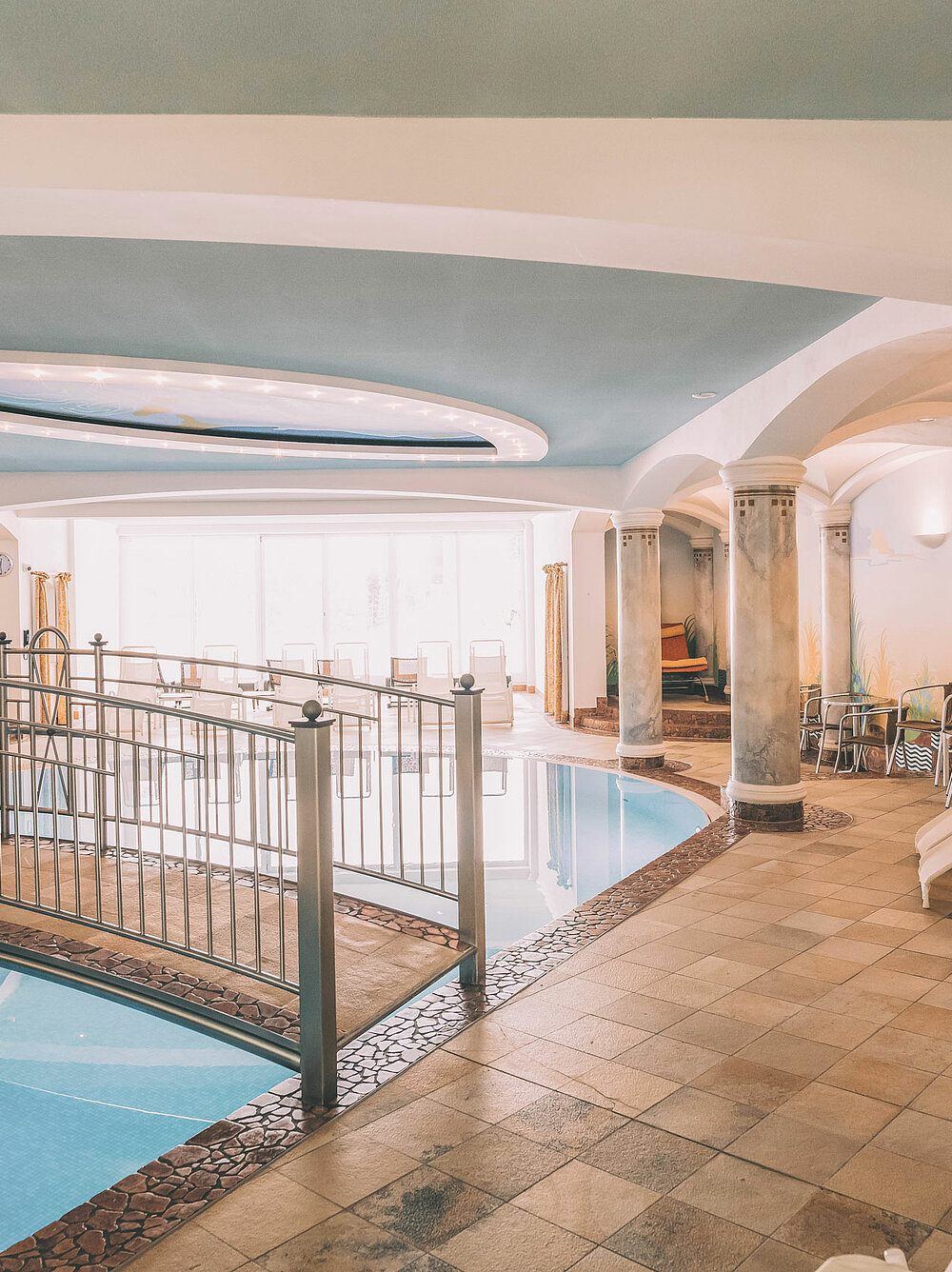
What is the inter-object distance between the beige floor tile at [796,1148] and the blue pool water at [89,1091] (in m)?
1.84

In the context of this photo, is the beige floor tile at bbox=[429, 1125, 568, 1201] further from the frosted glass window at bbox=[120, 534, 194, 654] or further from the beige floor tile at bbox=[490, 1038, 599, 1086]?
the frosted glass window at bbox=[120, 534, 194, 654]

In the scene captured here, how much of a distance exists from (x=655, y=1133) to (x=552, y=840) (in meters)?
4.54

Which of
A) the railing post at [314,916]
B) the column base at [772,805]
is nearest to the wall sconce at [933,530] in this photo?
the column base at [772,805]

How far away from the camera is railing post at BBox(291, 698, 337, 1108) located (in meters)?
3.06

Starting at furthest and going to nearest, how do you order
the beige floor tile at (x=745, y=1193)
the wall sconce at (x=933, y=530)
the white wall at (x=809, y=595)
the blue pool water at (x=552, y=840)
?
1. the white wall at (x=809, y=595)
2. the wall sconce at (x=933, y=530)
3. the blue pool water at (x=552, y=840)
4. the beige floor tile at (x=745, y=1193)

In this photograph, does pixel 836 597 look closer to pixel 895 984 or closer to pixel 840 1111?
pixel 895 984

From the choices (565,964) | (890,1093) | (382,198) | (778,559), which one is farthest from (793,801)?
(382,198)

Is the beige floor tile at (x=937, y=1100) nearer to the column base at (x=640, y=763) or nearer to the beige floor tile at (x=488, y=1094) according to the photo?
the beige floor tile at (x=488, y=1094)

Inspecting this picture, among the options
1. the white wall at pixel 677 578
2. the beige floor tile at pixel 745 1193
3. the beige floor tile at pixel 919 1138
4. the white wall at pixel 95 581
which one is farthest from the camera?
the white wall at pixel 677 578

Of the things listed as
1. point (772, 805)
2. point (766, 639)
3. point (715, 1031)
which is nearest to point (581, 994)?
point (715, 1031)

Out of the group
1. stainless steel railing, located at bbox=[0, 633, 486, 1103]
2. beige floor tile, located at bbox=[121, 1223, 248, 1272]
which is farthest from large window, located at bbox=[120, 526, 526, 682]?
beige floor tile, located at bbox=[121, 1223, 248, 1272]

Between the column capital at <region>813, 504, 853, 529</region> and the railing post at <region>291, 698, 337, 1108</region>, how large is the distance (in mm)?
9701

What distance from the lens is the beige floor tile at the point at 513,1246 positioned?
89.8 inches

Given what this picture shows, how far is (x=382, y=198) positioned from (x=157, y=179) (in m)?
0.63
